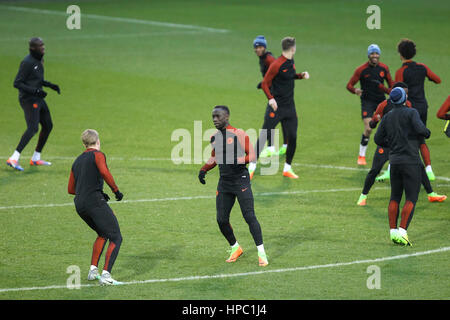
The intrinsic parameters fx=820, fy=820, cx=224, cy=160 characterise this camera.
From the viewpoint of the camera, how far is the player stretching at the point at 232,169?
10.8m

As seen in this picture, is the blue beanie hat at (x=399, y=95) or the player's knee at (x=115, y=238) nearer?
the player's knee at (x=115, y=238)

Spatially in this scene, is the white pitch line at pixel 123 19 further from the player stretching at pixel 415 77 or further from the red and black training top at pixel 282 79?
the player stretching at pixel 415 77

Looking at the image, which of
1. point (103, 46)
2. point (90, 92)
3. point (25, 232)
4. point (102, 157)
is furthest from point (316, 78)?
point (102, 157)

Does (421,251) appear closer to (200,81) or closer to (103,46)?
(200,81)

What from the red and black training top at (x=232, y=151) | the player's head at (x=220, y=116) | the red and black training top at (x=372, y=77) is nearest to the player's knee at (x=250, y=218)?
the red and black training top at (x=232, y=151)

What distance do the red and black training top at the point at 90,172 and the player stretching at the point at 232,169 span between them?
1465mm

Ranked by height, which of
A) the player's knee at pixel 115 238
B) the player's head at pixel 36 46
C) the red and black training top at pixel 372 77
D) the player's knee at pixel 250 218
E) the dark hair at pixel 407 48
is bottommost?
the player's knee at pixel 115 238

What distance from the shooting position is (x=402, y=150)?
457 inches

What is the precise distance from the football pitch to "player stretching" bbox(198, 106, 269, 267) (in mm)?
631

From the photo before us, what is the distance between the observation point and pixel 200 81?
2795cm

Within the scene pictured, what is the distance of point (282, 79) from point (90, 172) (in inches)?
271

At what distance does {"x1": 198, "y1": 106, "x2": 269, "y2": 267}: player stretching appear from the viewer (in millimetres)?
10836

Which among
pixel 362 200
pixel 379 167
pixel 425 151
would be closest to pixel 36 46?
pixel 362 200
